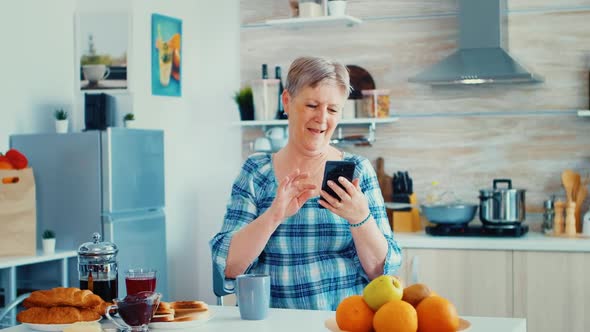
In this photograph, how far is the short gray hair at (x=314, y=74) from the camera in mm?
2535

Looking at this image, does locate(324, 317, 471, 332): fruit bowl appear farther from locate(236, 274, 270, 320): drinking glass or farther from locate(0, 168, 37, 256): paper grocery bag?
locate(0, 168, 37, 256): paper grocery bag

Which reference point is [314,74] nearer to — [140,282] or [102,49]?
[140,282]

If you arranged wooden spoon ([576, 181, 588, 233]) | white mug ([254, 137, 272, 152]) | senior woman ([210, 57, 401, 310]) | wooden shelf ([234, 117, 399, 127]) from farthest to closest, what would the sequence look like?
white mug ([254, 137, 272, 152])
wooden shelf ([234, 117, 399, 127])
wooden spoon ([576, 181, 588, 233])
senior woman ([210, 57, 401, 310])

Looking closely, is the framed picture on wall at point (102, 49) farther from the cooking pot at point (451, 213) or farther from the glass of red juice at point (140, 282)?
the glass of red juice at point (140, 282)

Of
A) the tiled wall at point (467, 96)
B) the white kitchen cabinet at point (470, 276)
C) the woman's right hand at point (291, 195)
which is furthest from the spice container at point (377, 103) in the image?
the woman's right hand at point (291, 195)

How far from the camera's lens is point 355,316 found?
6.41ft

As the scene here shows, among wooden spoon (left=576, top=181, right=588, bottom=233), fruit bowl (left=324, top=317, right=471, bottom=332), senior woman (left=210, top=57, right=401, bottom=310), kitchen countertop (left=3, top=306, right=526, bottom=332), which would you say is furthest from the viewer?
wooden spoon (left=576, top=181, right=588, bottom=233)

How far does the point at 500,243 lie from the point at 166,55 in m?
2.31

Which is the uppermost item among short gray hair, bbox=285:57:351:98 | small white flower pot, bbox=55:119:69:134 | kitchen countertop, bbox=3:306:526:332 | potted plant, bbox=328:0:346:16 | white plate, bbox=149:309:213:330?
potted plant, bbox=328:0:346:16

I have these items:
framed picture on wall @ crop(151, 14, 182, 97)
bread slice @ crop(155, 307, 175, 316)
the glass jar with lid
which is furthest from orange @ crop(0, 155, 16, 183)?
bread slice @ crop(155, 307, 175, 316)

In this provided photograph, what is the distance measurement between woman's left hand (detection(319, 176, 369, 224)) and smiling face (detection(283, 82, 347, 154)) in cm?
22

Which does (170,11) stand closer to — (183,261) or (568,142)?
(183,261)

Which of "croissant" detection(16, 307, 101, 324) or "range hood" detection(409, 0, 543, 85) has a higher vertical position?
"range hood" detection(409, 0, 543, 85)

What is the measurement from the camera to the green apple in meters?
1.97
